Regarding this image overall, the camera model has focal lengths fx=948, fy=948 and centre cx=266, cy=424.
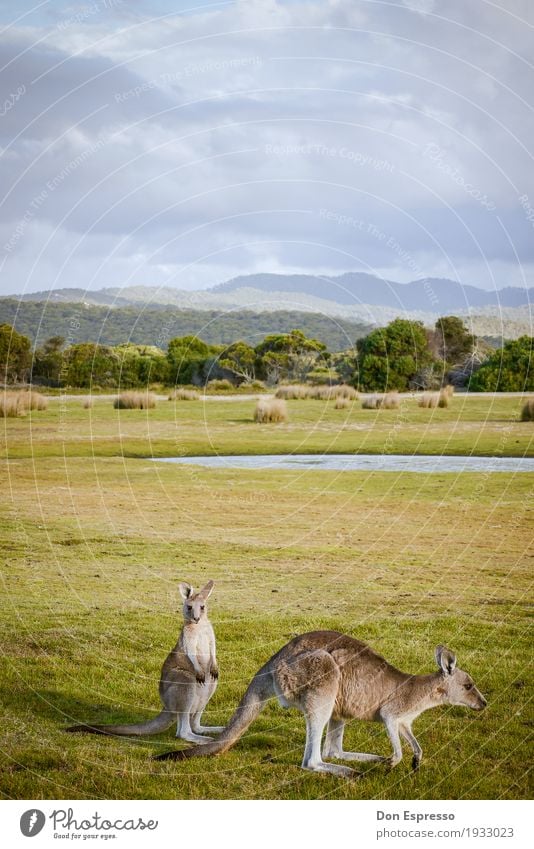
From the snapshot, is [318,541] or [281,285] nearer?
[318,541]

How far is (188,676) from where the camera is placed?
8.70 m

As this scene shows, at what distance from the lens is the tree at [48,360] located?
27.2 m

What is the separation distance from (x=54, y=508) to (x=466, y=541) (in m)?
8.69

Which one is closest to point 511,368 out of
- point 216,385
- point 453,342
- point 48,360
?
point 453,342

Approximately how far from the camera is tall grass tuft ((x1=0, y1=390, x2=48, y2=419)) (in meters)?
26.2

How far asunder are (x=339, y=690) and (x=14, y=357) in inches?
795

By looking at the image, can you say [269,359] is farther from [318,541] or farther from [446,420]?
[318,541]

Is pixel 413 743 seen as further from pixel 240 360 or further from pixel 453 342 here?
pixel 240 360

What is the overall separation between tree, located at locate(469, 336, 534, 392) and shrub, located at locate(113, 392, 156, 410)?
10.6 m

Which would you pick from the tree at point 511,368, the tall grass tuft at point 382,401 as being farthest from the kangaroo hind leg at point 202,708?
the tall grass tuft at point 382,401

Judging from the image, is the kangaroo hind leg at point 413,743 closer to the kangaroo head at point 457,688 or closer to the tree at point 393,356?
the kangaroo head at point 457,688

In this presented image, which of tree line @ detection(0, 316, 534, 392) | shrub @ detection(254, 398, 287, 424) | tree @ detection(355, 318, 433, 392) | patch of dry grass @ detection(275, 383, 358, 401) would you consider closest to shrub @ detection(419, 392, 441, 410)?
tree line @ detection(0, 316, 534, 392)

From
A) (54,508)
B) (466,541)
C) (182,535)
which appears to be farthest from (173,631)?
(54,508)

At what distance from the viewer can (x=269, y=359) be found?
3381 cm
